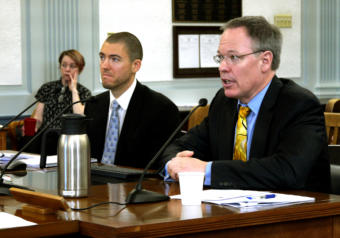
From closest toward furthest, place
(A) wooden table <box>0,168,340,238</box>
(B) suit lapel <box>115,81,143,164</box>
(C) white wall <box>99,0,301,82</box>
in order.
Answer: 1. (A) wooden table <box>0,168,340,238</box>
2. (B) suit lapel <box>115,81,143,164</box>
3. (C) white wall <box>99,0,301,82</box>

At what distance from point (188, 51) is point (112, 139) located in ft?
12.9

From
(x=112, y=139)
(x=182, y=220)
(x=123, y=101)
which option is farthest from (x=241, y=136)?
(x=123, y=101)

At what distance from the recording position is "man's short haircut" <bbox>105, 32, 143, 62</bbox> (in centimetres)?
444

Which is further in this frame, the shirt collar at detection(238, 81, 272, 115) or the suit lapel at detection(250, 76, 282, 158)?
the shirt collar at detection(238, 81, 272, 115)

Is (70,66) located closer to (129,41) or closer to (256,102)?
(129,41)

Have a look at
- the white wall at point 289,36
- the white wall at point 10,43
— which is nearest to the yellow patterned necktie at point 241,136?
the white wall at point 10,43

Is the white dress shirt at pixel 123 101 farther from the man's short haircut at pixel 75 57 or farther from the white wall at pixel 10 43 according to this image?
the white wall at pixel 10 43

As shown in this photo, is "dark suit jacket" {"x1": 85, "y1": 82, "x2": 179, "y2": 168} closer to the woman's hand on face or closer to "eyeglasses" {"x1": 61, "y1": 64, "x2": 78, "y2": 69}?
the woman's hand on face

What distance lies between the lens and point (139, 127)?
3947mm

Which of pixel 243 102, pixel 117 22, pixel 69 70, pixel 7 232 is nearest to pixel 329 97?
pixel 117 22

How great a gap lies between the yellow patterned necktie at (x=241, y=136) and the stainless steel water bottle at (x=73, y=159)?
2.66ft

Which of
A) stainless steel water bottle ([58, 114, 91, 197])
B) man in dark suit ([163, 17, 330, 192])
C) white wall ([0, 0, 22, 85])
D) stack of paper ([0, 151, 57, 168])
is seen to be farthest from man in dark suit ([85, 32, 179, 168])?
white wall ([0, 0, 22, 85])

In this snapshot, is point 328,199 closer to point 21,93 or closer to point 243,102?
point 243,102

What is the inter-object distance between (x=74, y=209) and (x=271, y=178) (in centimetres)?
80
